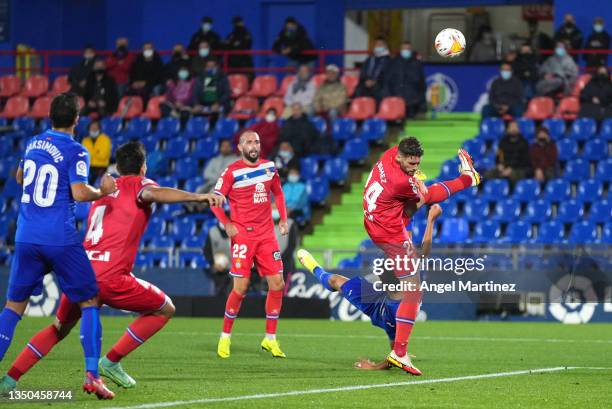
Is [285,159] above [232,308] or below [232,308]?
above

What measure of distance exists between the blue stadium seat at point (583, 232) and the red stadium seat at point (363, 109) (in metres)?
5.79

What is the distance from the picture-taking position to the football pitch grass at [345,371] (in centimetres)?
866

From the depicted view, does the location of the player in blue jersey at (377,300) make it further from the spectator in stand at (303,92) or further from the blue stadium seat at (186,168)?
the spectator in stand at (303,92)

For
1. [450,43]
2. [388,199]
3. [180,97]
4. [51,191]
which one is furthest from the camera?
[180,97]

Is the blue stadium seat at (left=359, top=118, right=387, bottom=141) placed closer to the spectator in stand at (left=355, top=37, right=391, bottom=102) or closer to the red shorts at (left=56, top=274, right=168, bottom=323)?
the spectator in stand at (left=355, top=37, right=391, bottom=102)

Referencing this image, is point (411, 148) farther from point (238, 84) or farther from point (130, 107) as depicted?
point (130, 107)

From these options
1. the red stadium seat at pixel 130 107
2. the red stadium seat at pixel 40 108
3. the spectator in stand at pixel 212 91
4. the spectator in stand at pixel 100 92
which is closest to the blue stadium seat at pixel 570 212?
the spectator in stand at pixel 212 91

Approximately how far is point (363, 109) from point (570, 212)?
18.2 ft

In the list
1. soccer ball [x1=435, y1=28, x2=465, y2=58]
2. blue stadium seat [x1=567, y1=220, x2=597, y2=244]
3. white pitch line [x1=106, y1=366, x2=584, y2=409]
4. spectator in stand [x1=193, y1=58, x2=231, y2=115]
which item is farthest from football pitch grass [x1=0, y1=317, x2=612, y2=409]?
spectator in stand [x1=193, y1=58, x2=231, y2=115]

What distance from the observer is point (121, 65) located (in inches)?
1139

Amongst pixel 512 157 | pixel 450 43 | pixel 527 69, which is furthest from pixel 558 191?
pixel 450 43

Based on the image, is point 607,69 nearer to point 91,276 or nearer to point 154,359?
point 154,359

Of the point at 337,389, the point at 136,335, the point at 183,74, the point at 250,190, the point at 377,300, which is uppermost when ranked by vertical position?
the point at 183,74

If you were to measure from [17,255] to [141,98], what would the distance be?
64.9 feet
